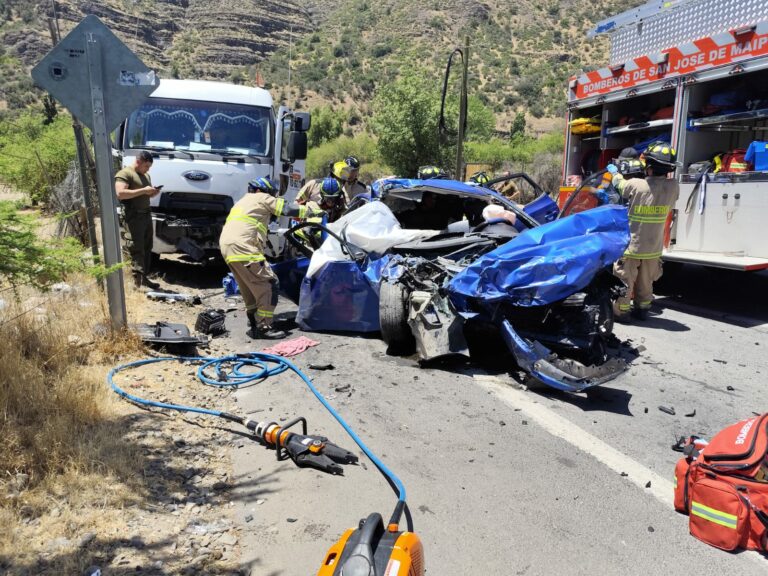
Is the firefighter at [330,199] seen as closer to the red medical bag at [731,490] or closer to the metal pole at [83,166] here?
the metal pole at [83,166]

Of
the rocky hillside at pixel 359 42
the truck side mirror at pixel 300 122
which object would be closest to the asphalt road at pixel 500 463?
the truck side mirror at pixel 300 122

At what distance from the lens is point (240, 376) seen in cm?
504

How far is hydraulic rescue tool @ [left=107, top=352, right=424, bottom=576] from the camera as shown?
192 cm

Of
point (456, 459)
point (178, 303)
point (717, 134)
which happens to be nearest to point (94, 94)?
point (178, 303)

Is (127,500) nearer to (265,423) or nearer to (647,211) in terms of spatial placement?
(265,423)

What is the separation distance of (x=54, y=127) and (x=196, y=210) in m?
13.6

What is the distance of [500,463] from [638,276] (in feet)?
14.2

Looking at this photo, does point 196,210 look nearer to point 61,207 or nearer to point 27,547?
point 61,207

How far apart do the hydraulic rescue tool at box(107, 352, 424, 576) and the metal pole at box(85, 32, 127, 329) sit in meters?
0.59

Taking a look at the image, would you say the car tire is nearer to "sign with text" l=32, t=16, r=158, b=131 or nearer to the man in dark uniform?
"sign with text" l=32, t=16, r=158, b=131

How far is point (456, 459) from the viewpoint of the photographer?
144 inches

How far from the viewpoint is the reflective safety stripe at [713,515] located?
2738mm

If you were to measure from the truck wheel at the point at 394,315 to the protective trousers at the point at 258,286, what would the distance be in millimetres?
1366

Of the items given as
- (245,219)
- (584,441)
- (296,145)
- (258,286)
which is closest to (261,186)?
(245,219)
